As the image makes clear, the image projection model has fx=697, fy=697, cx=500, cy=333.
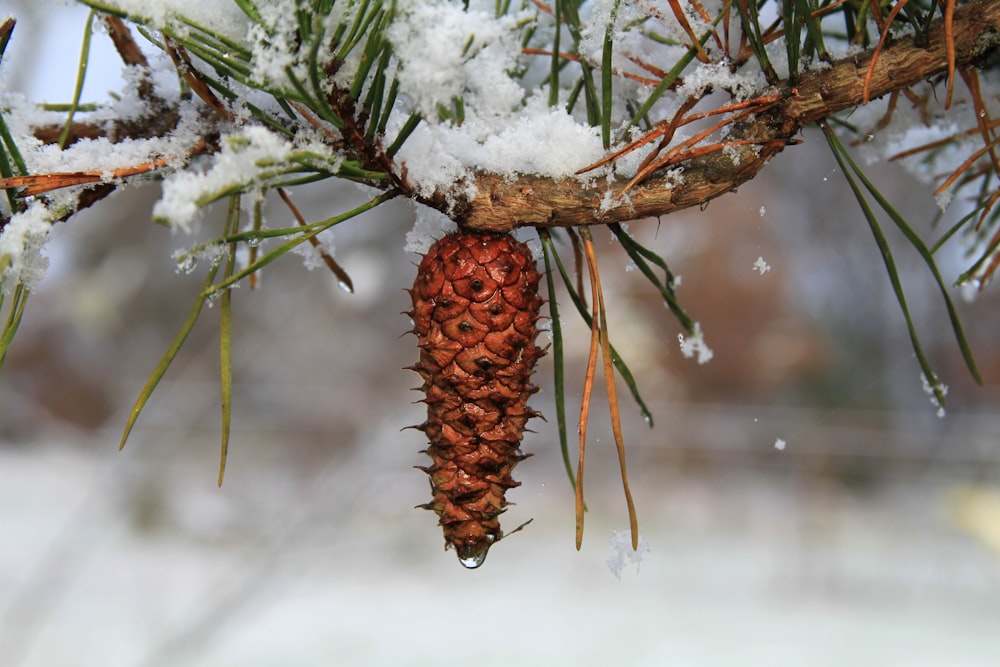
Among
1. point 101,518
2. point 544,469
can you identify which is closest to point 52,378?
point 101,518

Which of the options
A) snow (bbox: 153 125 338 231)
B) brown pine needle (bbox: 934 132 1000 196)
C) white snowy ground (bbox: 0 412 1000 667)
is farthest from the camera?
white snowy ground (bbox: 0 412 1000 667)

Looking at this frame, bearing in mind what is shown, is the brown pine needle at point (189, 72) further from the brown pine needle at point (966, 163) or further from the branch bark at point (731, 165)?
the brown pine needle at point (966, 163)

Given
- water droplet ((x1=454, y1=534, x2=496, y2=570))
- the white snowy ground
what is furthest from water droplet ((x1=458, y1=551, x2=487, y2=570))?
the white snowy ground

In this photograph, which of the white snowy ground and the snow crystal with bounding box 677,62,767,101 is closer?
the snow crystal with bounding box 677,62,767,101

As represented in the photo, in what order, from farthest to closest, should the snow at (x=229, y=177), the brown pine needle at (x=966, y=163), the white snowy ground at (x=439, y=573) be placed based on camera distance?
the white snowy ground at (x=439, y=573) → the brown pine needle at (x=966, y=163) → the snow at (x=229, y=177)

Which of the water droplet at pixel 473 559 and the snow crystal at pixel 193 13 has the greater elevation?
the snow crystal at pixel 193 13

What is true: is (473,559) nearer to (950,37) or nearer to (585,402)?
(585,402)

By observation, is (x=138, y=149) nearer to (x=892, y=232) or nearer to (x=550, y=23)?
(x=550, y=23)

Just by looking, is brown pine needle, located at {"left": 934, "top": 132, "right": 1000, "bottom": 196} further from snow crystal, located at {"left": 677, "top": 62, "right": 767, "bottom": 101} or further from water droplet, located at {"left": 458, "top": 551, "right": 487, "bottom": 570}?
water droplet, located at {"left": 458, "top": 551, "right": 487, "bottom": 570}

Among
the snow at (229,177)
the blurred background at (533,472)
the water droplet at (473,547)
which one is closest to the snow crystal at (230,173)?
the snow at (229,177)
